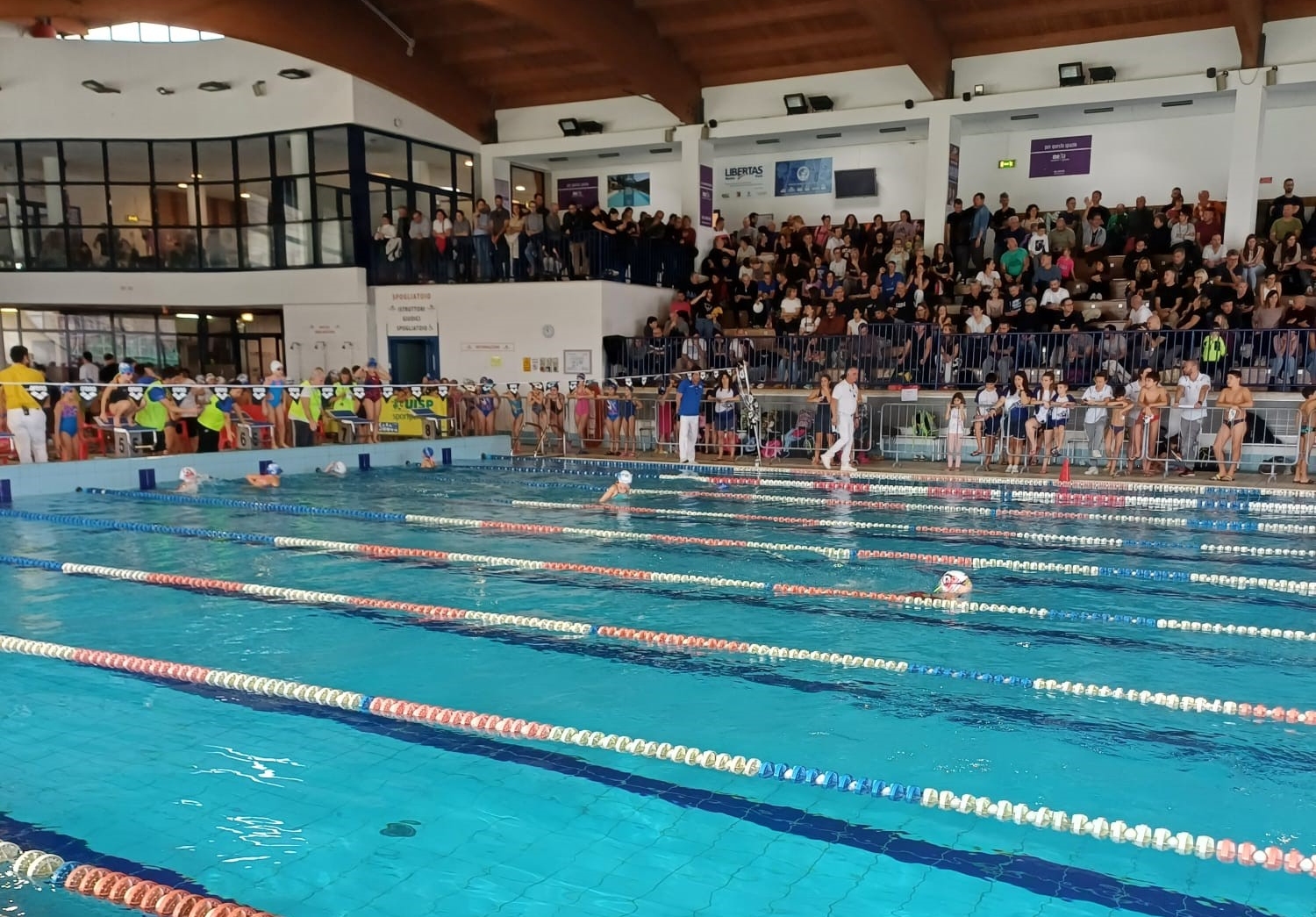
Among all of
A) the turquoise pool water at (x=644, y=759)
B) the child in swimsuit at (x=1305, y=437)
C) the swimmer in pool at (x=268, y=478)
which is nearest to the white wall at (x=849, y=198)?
the child in swimsuit at (x=1305, y=437)

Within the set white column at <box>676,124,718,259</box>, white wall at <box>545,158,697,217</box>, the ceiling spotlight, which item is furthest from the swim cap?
white wall at <box>545,158,697,217</box>

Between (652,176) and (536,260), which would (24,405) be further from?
(652,176)

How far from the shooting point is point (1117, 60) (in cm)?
1417

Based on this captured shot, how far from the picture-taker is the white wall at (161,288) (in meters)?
17.2

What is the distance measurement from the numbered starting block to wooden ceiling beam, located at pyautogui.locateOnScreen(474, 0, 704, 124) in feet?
23.8

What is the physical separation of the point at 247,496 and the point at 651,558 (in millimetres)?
5099

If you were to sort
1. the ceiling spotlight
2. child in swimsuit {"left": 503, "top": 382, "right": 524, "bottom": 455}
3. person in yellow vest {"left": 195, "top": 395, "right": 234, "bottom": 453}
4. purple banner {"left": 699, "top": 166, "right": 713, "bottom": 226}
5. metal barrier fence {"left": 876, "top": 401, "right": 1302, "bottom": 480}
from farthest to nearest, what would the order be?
purple banner {"left": 699, "top": 166, "right": 713, "bottom": 226} → child in swimsuit {"left": 503, "top": 382, "right": 524, "bottom": 455} → the ceiling spotlight → person in yellow vest {"left": 195, "top": 395, "right": 234, "bottom": 453} → metal barrier fence {"left": 876, "top": 401, "right": 1302, "bottom": 480}

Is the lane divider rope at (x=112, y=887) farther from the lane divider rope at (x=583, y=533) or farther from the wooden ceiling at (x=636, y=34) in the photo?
the wooden ceiling at (x=636, y=34)

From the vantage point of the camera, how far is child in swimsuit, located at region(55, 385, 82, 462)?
10.7 metres

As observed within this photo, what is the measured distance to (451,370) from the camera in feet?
55.7

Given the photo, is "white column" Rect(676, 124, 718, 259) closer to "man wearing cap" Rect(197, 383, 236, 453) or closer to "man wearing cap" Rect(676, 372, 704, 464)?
"man wearing cap" Rect(676, 372, 704, 464)

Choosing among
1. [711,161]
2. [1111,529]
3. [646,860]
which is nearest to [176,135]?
[711,161]

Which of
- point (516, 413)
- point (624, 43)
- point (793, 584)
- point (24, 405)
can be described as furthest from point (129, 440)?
point (624, 43)

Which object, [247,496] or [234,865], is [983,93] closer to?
[247,496]
